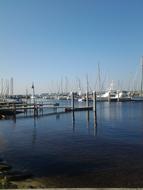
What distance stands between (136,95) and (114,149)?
135471 millimetres

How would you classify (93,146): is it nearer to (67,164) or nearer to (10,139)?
(67,164)

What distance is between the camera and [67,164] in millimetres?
17781

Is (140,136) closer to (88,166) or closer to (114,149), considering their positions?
(114,149)

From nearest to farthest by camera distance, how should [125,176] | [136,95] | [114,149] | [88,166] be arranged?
[125,176], [88,166], [114,149], [136,95]

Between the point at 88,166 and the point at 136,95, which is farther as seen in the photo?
the point at 136,95

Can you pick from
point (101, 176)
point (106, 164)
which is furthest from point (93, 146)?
point (101, 176)

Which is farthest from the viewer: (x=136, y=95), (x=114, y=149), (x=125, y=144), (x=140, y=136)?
(x=136, y=95)

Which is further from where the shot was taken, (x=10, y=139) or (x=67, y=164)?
(x=10, y=139)

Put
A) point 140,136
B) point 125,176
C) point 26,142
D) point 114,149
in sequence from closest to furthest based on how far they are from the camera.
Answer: point 125,176 < point 114,149 < point 26,142 < point 140,136

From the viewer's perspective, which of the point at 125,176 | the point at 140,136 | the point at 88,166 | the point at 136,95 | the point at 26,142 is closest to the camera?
the point at 125,176

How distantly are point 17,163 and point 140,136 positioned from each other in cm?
1433

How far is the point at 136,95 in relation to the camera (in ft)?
506

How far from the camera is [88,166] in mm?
17234

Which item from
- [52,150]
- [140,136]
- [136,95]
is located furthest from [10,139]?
[136,95]
